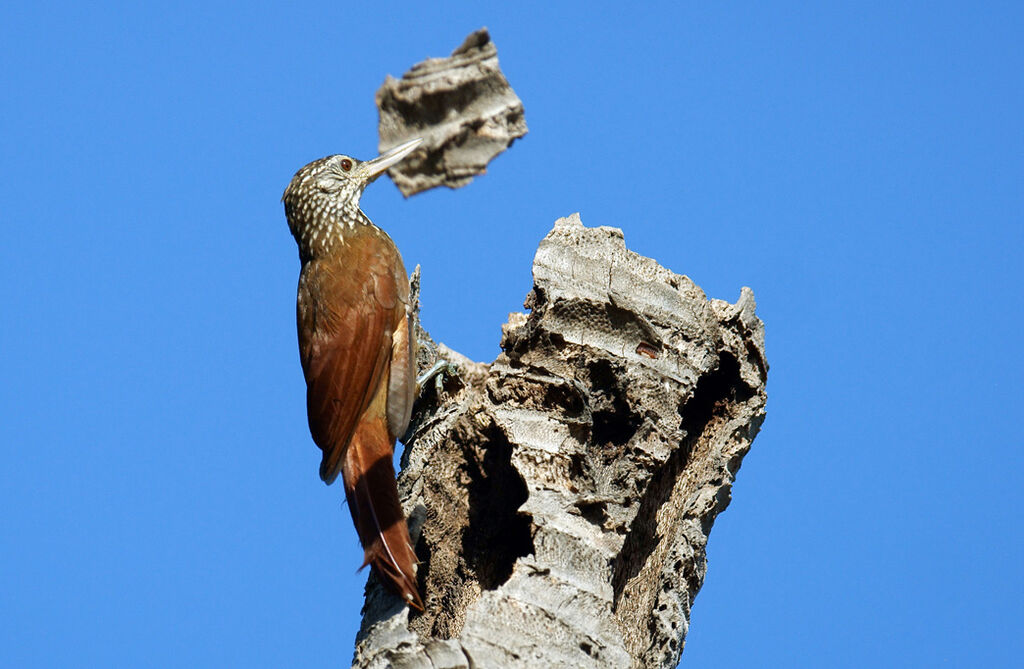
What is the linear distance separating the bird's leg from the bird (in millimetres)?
107

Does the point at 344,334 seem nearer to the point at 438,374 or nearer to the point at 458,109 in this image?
the point at 438,374

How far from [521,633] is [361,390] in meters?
1.38

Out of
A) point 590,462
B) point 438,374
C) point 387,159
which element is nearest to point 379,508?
point 590,462

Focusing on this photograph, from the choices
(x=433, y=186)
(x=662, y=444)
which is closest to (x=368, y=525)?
(x=662, y=444)

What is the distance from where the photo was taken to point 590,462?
12.0 ft

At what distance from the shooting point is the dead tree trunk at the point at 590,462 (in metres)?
3.36

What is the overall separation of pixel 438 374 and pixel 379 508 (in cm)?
93

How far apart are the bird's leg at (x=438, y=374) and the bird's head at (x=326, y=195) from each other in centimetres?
101

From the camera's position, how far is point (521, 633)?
3.15 m

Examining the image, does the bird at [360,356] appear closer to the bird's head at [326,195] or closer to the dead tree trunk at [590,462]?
the bird's head at [326,195]

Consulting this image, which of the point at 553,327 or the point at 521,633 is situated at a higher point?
the point at 553,327

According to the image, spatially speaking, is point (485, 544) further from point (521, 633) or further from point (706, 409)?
point (706, 409)

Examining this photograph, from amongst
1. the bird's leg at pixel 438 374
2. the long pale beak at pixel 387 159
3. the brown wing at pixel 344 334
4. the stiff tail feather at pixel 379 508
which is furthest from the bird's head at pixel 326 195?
the stiff tail feather at pixel 379 508

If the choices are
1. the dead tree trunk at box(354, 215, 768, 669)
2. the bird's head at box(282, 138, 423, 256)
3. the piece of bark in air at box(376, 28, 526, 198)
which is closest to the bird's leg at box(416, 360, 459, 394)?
the dead tree trunk at box(354, 215, 768, 669)
